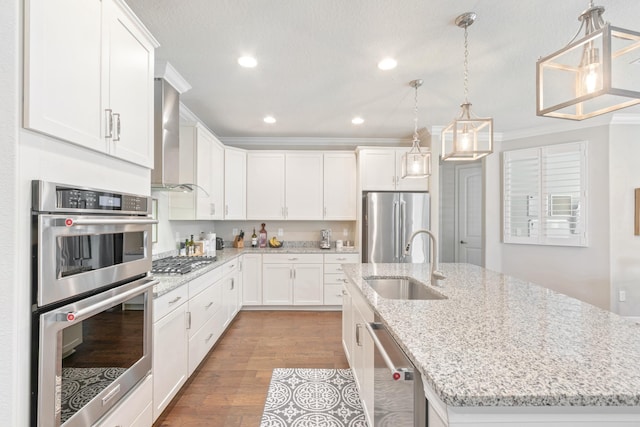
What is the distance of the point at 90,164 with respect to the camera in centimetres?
125

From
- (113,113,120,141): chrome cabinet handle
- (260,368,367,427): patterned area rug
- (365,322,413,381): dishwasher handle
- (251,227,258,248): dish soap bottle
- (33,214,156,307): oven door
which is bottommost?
(260,368,367,427): patterned area rug

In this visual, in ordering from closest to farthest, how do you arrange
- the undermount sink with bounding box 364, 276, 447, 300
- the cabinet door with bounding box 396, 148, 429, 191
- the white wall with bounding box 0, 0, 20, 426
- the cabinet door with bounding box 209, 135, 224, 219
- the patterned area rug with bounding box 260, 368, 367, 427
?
the white wall with bounding box 0, 0, 20, 426
the patterned area rug with bounding box 260, 368, 367, 427
the undermount sink with bounding box 364, 276, 447, 300
the cabinet door with bounding box 209, 135, 224, 219
the cabinet door with bounding box 396, 148, 429, 191

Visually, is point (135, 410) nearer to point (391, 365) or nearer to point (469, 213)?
point (391, 365)

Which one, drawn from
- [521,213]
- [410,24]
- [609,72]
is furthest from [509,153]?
[609,72]

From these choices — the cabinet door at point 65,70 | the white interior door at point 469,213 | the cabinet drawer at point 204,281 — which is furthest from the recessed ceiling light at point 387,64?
the white interior door at point 469,213

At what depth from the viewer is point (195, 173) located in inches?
127

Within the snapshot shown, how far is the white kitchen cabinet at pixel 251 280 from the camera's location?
167 inches

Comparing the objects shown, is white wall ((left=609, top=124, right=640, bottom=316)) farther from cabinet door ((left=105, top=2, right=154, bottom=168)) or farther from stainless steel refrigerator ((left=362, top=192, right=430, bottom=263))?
cabinet door ((left=105, top=2, right=154, bottom=168))

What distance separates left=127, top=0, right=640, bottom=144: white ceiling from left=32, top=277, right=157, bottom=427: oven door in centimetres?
171

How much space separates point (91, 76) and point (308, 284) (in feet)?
11.5

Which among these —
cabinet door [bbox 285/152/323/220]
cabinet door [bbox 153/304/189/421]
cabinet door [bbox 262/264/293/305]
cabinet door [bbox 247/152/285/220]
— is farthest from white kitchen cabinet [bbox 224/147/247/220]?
cabinet door [bbox 153/304/189/421]

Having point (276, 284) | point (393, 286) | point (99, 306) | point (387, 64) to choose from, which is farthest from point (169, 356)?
point (387, 64)

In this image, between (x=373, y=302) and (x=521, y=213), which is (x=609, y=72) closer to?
(x=373, y=302)

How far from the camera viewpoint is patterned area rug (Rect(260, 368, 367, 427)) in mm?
2008
